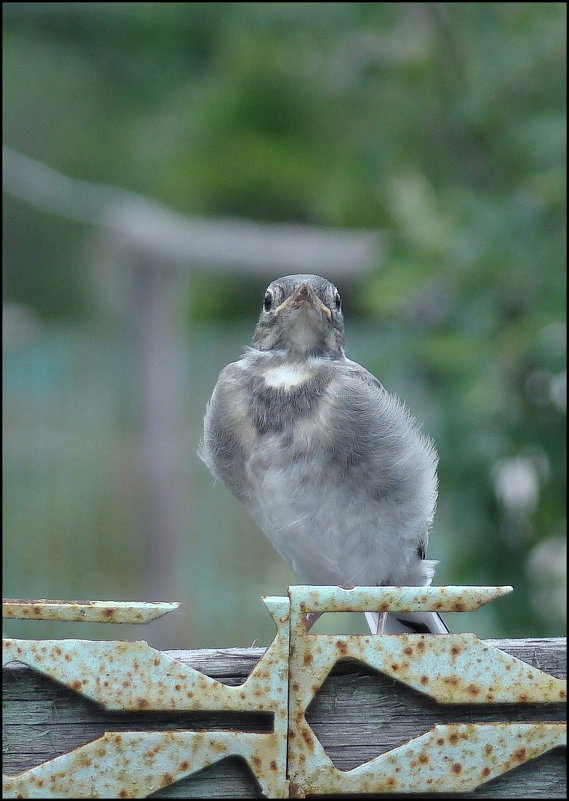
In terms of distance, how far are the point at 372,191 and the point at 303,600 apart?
363cm

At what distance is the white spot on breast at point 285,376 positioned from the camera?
9.01ft

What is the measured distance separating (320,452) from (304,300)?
403mm

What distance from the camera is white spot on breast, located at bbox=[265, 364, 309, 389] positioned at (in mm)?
2746

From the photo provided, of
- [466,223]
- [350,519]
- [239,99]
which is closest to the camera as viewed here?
[350,519]

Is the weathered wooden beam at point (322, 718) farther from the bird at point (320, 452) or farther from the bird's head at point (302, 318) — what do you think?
the bird's head at point (302, 318)

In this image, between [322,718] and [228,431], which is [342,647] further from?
[228,431]

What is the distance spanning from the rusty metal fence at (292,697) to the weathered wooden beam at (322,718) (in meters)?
0.02

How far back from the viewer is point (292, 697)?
5.24 feet

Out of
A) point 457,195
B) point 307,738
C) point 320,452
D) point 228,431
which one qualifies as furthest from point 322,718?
point 457,195

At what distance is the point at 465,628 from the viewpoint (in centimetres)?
622

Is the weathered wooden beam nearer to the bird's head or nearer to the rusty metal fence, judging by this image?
the rusty metal fence

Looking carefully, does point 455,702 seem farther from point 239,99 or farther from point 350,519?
point 239,99

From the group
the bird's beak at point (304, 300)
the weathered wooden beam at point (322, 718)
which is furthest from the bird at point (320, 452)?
the weathered wooden beam at point (322, 718)

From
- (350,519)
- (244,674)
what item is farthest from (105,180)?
(244,674)
